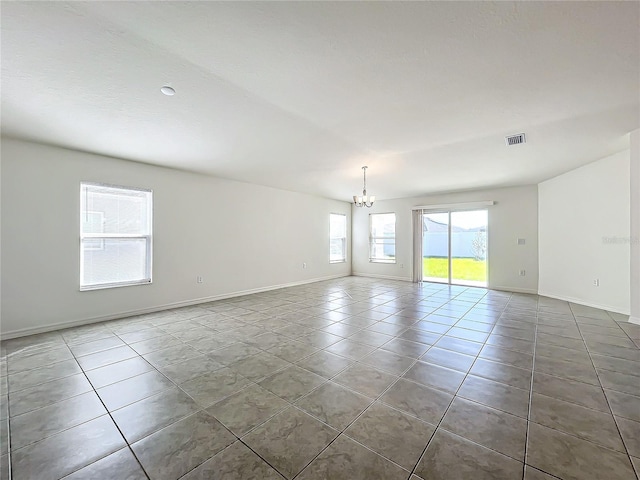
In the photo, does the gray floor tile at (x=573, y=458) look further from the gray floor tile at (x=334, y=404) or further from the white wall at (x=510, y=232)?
the white wall at (x=510, y=232)

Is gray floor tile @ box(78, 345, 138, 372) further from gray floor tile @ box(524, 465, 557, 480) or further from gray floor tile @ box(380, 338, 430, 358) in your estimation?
gray floor tile @ box(524, 465, 557, 480)

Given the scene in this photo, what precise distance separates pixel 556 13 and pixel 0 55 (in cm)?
363

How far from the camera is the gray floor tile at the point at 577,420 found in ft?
5.33

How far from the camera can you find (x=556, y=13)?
1.55 metres

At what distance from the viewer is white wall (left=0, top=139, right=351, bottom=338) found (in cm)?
340

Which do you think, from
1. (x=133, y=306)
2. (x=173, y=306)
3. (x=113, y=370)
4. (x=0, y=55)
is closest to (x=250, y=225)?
(x=173, y=306)

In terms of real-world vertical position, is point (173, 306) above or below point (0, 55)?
below

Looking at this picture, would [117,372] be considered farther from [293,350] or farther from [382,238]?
[382,238]

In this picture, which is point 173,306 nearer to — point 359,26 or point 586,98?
point 359,26

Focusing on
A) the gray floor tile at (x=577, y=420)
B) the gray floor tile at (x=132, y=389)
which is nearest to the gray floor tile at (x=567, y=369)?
the gray floor tile at (x=577, y=420)

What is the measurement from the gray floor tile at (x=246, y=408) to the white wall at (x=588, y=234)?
5.60m

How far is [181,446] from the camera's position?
1571 mm

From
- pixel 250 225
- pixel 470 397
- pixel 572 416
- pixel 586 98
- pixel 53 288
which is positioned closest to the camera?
pixel 572 416

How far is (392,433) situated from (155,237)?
4.57m
